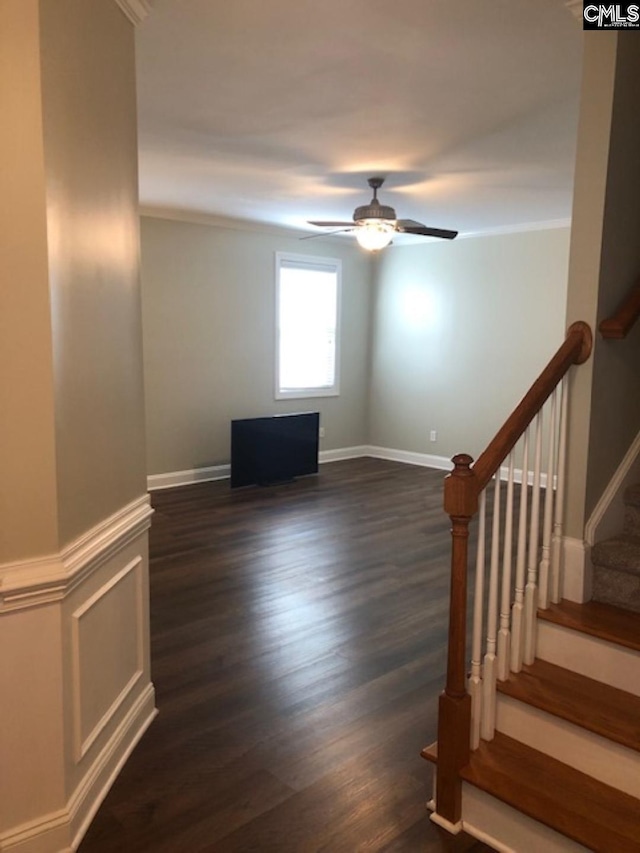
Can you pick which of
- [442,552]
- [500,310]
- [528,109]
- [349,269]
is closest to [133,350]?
[528,109]

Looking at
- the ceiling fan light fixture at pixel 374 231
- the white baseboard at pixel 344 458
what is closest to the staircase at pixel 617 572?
the ceiling fan light fixture at pixel 374 231

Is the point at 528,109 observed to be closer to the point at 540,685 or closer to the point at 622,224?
the point at 622,224

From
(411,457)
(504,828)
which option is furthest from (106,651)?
(411,457)

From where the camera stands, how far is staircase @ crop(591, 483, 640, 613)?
2.28 metres

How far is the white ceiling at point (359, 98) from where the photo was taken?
2.43 meters

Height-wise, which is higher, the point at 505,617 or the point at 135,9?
the point at 135,9

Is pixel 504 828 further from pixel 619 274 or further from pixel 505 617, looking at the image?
pixel 619 274

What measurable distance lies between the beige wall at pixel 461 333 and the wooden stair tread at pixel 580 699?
4.92 meters

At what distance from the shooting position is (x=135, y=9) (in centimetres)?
222

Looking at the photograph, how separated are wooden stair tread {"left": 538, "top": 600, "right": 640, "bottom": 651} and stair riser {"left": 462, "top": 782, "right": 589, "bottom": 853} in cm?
59

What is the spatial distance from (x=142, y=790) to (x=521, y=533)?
1.52 meters

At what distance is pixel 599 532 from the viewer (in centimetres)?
238

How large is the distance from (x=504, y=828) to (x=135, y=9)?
2.88 meters

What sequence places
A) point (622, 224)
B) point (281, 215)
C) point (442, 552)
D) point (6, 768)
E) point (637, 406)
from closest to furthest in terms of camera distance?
point (6, 768)
point (622, 224)
point (637, 406)
point (442, 552)
point (281, 215)
